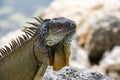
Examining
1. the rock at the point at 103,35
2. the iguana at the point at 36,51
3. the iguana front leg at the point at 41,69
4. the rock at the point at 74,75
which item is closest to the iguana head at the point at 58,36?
the iguana at the point at 36,51

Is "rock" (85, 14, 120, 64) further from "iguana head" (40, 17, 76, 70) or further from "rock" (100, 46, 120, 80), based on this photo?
"iguana head" (40, 17, 76, 70)

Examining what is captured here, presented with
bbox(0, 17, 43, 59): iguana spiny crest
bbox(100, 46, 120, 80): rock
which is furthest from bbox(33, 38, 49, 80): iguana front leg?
bbox(100, 46, 120, 80): rock

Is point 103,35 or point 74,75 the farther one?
point 103,35

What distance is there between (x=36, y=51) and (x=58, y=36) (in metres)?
0.34

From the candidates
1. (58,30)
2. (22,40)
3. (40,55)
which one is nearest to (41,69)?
(40,55)

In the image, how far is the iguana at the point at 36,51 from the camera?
19.2ft

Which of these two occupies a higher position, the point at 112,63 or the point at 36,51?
the point at 36,51

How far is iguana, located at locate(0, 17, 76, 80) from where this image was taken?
5.87m

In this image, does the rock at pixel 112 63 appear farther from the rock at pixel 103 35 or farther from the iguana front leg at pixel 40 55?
the iguana front leg at pixel 40 55

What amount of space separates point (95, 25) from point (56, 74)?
1139 centimetres

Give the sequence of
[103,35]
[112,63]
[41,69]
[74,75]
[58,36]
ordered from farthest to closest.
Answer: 1. [103,35]
2. [112,63]
3. [74,75]
4. [41,69]
5. [58,36]

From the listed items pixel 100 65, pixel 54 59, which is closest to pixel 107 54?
pixel 100 65

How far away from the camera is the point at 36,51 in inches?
234

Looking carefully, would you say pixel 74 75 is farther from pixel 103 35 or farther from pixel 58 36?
pixel 103 35
